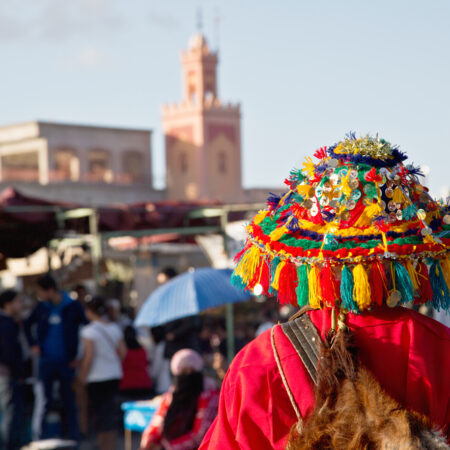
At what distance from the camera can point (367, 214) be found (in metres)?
2.13

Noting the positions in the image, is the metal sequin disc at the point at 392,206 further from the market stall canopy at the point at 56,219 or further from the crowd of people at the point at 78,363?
the market stall canopy at the point at 56,219

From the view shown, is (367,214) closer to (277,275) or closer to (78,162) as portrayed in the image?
(277,275)

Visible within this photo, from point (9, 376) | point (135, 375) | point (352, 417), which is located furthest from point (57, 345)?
point (352, 417)

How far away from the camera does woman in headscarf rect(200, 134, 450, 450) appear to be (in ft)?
6.12

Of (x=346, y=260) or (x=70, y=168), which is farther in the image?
(x=70, y=168)

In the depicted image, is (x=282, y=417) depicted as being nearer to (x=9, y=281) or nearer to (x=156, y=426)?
(x=156, y=426)

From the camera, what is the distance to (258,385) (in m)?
1.99

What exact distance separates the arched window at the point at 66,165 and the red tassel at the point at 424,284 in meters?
40.9

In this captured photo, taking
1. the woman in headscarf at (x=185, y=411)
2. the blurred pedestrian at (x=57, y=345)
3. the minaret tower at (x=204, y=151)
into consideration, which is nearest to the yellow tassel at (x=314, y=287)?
the woman in headscarf at (x=185, y=411)

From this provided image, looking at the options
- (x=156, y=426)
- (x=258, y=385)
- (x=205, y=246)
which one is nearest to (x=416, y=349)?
(x=258, y=385)

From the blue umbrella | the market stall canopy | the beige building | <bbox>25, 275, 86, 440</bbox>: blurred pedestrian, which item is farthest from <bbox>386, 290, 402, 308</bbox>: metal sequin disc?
the beige building

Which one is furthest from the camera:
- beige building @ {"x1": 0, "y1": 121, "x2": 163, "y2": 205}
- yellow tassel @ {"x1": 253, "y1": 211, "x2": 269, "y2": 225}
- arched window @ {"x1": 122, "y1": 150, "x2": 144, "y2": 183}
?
arched window @ {"x1": 122, "y1": 150, "x2": 144, "y2": 183}

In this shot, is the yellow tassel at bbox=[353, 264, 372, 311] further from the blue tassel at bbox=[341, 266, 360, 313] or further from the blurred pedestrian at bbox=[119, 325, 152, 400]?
the blurred pedestrian at bbox=[119, 325, 152, 400]

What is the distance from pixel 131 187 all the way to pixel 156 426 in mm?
39890
